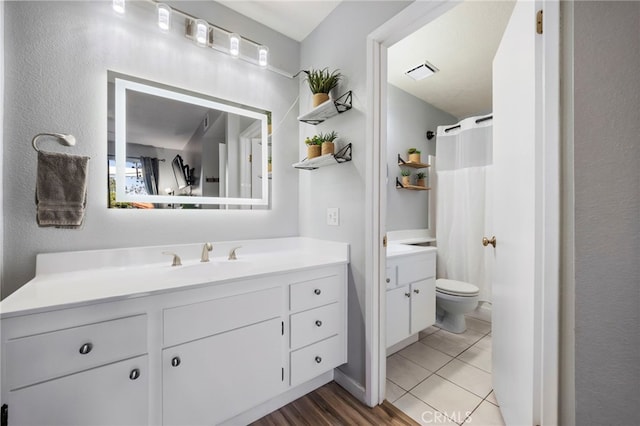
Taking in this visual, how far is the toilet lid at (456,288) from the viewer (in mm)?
2217

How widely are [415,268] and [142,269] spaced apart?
1.84m

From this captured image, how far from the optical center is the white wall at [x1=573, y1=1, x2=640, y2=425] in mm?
641

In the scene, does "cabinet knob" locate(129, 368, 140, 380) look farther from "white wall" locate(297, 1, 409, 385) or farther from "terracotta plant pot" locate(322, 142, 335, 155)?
"terracotta plant pot" locate(322, 142, 335, 155)

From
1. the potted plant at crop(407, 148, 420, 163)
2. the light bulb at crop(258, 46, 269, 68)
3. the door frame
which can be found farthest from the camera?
the potted plant at crop(407, 148, 420, 163)

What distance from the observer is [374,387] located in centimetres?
142

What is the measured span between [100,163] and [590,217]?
2023mm

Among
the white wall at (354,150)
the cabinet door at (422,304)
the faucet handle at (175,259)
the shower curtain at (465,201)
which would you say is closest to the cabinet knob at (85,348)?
the faucet handle at (175,259)

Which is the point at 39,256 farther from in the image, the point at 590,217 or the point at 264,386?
the point at 590,217

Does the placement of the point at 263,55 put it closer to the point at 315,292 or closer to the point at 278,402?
the point at 315,292

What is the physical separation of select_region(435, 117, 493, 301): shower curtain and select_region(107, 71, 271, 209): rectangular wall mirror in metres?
2.13

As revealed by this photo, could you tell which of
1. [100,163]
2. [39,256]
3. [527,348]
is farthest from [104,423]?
[527,348]

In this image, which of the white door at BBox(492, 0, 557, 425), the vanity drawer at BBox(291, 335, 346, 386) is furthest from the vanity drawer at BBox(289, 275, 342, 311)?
the white door at BBox(492, 0, 557, 425)

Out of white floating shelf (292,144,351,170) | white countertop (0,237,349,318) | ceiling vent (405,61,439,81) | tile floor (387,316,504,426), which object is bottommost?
tile floor (387,316,504,426)

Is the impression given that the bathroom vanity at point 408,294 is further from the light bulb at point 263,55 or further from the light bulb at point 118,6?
the light bulb at point 118,6
